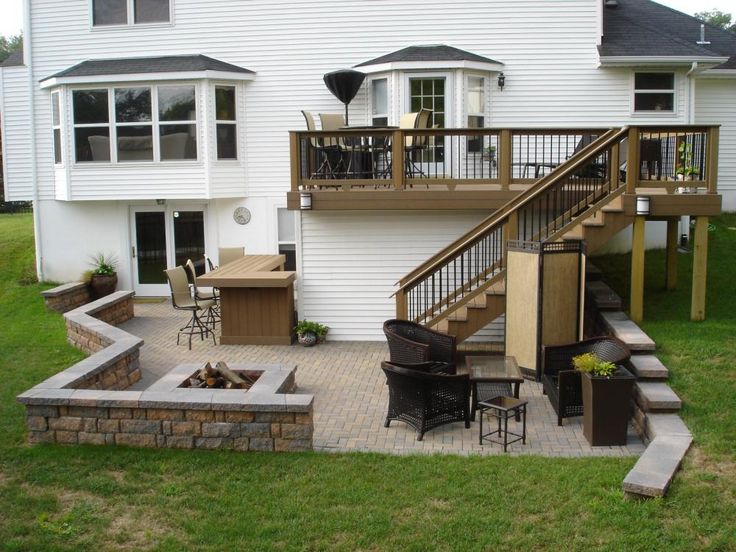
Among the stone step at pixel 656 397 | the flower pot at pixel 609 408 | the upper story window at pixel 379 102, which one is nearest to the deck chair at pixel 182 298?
the upper story window at pixel 379 102

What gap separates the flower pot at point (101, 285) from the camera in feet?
53.5

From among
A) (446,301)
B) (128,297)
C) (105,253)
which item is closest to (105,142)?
(105,253)

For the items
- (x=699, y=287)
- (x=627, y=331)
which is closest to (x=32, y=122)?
(x=627, y=331)

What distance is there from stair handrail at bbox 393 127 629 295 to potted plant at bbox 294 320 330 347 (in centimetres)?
207

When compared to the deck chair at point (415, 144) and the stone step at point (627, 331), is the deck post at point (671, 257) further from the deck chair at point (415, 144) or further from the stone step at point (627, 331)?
the deck chair at point (415, 144)

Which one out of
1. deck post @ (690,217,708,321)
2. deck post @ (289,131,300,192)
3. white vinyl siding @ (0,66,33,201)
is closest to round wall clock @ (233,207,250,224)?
deck post @ (289,131,300,192)

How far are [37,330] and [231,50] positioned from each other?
22.3 feet

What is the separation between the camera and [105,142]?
16.0 metres

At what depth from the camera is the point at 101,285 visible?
16312 millimetres

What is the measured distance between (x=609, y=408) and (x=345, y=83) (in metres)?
8.99

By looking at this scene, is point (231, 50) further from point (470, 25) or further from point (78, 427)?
point (78, 427)

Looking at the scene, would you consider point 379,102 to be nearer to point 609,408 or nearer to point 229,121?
point 229,121

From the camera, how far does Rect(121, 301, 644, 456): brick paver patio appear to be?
7.70 m

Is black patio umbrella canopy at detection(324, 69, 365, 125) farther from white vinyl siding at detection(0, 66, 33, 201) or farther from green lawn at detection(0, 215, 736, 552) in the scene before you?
green lawn at detection(0, 215, 736, 552)
